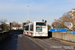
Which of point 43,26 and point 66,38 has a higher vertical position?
point 43,26

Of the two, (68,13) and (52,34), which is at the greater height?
(68,13)

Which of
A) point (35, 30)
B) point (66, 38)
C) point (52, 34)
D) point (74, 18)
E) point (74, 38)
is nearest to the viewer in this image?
point (74, 38)

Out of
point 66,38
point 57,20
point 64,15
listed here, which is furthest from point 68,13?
point 66,38

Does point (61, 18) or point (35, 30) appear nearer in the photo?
point (35, 30)

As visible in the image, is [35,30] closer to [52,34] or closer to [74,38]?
[52,34]

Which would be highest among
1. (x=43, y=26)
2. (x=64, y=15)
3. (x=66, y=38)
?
(x=64, y=15)

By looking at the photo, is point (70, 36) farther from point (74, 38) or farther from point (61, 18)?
point (61, 18)

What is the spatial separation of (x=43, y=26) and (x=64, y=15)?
218 ft

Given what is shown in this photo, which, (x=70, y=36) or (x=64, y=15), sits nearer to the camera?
(x=70, y=36)

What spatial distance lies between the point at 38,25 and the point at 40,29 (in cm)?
89

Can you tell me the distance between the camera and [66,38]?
21.7 meters

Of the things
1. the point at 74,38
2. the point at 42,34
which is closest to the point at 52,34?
the point at 42,34

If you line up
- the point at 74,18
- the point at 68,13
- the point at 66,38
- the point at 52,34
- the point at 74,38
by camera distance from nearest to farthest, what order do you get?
the point at 74,38
the point at 66,38
the point at 52,34
the point at 74,18
the point at 68,13

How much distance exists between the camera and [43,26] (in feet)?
87.7
